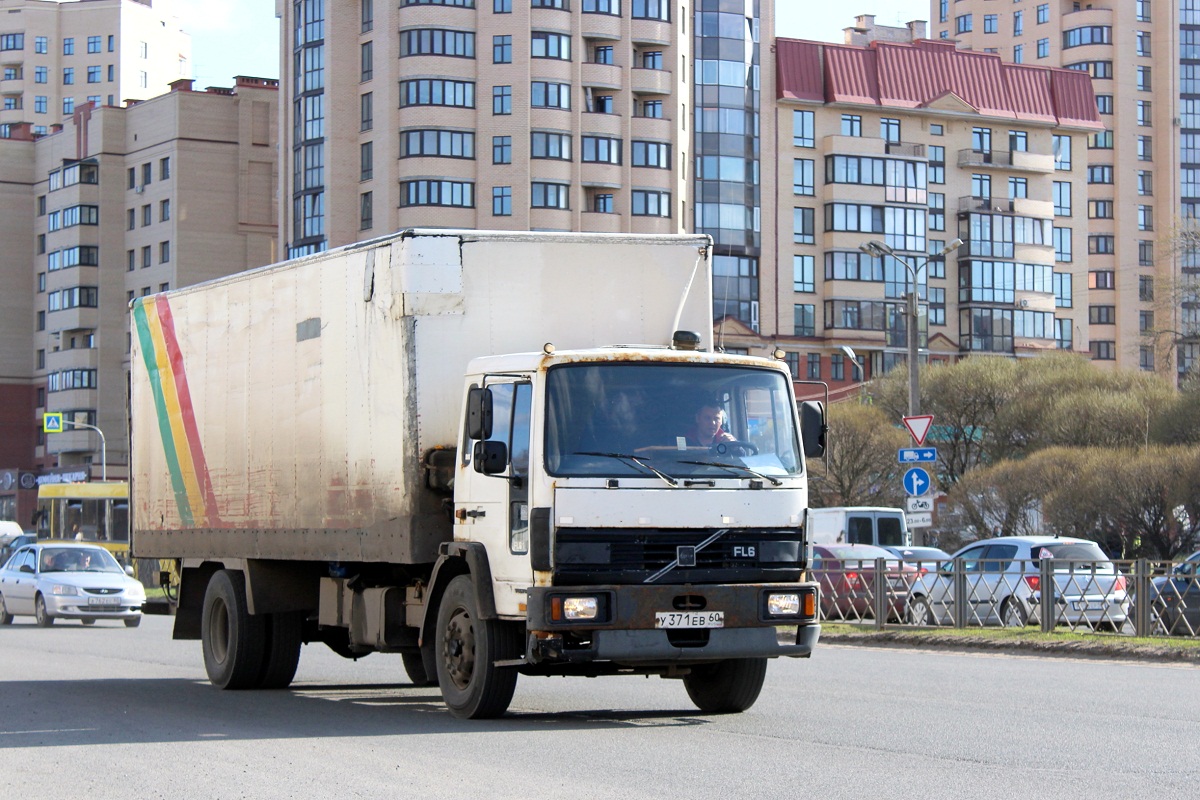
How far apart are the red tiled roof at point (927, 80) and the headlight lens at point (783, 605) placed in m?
87.7

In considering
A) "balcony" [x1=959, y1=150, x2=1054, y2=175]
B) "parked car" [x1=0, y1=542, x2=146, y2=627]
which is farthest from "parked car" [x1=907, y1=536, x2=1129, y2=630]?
"balcony" [x1=959, y1=150, x2=1054, y2=175]

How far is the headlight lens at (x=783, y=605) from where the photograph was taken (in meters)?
12.3

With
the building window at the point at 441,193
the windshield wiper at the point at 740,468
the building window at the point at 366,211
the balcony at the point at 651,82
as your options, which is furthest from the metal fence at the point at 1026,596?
the balcony at the point at 651,82

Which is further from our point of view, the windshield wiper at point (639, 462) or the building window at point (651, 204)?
the building window at point (651, 204)

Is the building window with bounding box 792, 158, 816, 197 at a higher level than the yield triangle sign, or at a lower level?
higher

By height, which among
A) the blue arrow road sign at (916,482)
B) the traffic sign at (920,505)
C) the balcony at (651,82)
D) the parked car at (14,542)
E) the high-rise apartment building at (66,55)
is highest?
the high-rise apartment building at (66,55)

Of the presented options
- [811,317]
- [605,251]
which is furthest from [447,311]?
[811,317]

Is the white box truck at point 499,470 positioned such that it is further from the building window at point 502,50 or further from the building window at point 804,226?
the building window at point 804,226

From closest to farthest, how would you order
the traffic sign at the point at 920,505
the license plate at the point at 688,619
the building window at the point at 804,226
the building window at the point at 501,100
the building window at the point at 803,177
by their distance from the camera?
1. the license plate at the point at 688,619
2. the traffic sign at the point at 920,505
3. the building window at the point at 501,100
4. the building window at the point at 804,226
5. the building window at the point at 803,177

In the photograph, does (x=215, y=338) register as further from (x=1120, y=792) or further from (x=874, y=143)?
(x=874, y=143)

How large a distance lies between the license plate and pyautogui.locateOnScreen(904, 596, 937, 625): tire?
15022mm

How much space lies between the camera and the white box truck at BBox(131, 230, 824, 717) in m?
12.0

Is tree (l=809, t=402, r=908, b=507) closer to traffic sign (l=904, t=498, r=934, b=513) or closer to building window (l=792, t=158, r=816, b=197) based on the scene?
traffic sign (l=904, t=498, r=934, b=513)

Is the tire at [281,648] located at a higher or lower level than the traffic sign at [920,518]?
lower
